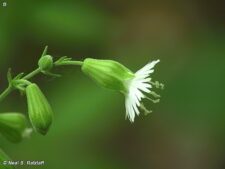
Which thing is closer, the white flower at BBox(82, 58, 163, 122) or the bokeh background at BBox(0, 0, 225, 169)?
the white flower at BBox(82, 58, 163, 122)

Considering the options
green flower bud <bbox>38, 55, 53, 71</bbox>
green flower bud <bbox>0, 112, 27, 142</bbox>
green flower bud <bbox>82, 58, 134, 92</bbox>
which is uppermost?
green flower bud <bbox>38, 55, 53, 71</bbox>

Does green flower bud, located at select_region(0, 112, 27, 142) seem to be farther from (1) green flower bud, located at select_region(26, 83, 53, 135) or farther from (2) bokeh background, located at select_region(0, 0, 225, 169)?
(2) bokeh background, located at select_region(0, 0, 225, 169)

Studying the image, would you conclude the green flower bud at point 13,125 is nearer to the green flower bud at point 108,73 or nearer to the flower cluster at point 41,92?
the flower cluster at point 41,92

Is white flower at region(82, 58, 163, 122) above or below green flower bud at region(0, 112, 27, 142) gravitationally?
above

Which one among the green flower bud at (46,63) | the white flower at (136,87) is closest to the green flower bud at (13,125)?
the green flower bud at (46,63)

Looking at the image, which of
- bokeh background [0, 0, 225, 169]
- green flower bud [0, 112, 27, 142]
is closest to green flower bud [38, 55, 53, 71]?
green flower bud [0, 112, 27, 142]

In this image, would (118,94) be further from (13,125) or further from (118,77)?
(13,125)
